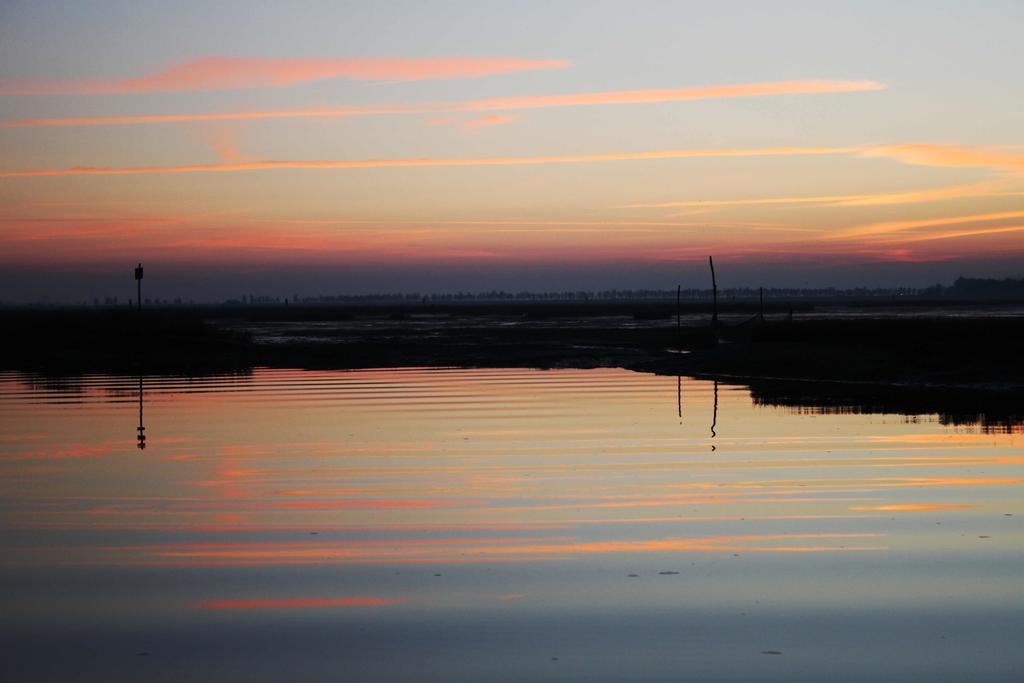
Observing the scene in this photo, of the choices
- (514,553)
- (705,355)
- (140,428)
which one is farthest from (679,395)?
(514,553)

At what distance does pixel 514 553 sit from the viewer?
444 inches

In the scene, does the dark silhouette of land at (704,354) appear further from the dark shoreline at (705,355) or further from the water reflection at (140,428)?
the water reflection at (140,428)

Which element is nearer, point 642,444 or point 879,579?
point 879,579

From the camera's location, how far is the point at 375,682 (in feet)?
25.4

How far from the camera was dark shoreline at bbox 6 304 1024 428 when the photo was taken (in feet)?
Answer: 96.1

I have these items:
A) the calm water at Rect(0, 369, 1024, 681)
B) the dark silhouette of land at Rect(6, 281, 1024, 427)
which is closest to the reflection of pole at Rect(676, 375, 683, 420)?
the dark silhouette of land at Rect(6, 281, 1024, 427)

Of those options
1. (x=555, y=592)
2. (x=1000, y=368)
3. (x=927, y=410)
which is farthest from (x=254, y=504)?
(x=1000, y=368)

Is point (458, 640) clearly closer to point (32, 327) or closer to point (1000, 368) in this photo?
point (1000, 368)

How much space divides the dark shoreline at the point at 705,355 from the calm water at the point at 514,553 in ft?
23.8

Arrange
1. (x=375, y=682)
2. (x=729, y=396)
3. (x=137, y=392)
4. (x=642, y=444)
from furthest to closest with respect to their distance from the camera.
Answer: (x=137, y=392)
(x=729, y=396)
(x=642, y=444)
(x=375, y=682)

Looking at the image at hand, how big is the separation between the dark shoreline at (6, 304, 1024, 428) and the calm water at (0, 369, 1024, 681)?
726 centimetres

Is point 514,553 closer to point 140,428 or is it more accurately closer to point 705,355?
point 140,428

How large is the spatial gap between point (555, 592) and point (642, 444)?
9.95m

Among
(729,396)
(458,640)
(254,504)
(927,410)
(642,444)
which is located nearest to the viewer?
(458,640)
